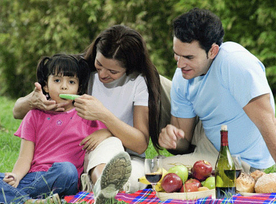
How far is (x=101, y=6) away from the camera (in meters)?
10.3

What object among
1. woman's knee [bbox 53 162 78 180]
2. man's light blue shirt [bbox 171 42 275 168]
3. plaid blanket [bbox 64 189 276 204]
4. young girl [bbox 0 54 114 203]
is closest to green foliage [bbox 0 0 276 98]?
man's light blue shirt [bbox 171 42 275 168]

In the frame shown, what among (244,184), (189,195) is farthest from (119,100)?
(244,184)

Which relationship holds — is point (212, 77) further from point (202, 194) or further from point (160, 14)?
point (160, 14)

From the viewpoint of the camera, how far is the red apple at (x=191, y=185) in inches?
116

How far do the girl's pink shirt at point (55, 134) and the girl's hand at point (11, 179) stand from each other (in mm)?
208

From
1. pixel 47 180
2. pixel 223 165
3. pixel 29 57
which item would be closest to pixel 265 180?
pixel 223 165

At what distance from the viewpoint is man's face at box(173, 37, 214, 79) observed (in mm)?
3426

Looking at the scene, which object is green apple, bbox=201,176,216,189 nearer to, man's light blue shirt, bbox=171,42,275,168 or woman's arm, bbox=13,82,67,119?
man's light blue shirt, bbox=171,42,275,168

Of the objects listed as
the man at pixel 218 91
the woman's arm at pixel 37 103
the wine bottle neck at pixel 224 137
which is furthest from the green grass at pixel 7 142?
the wine bottle neck at pixel 224 137

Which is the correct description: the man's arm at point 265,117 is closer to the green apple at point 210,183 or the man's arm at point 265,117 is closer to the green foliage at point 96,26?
the green apple at point 210,183

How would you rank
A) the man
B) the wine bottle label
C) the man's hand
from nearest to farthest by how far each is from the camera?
the wine bottle label < the man < the man's hand

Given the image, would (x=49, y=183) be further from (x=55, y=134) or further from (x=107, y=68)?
(x=107, y=68)

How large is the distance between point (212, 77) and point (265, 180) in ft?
3.18

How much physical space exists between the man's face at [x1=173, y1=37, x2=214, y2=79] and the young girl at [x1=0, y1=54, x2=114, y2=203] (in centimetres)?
82
